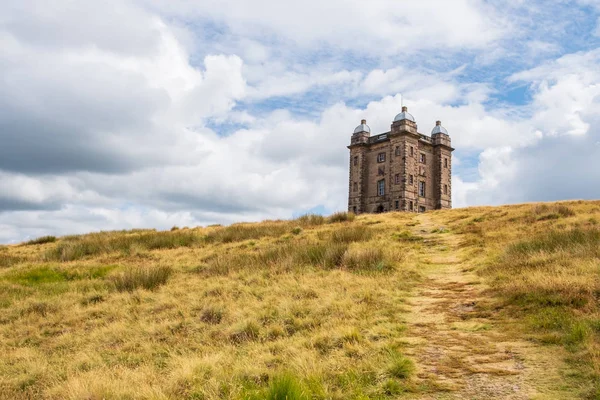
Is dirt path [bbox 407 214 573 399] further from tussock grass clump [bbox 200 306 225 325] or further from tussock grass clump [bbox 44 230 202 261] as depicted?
tussock grass clump [bbox 44 230 202 261]

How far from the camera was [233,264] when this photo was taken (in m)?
Result: 12.9

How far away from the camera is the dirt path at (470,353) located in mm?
4355

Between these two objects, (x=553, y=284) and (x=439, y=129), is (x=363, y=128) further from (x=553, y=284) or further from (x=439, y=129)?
(x=553, y=284)

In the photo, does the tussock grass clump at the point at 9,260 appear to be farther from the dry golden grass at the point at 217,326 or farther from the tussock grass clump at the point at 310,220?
the tussock grass clump at the point at 310,220

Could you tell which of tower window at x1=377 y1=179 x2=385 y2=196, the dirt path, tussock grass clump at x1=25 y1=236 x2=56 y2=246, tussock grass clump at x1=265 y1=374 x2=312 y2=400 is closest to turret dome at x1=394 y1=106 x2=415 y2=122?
tower window at x1=377 y1=179 x2=385 y2=196

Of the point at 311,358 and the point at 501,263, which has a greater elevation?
the point at 501,263

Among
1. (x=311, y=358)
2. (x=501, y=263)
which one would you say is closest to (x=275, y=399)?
(x=311, y=358)

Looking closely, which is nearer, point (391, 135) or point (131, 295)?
point (131, 295)

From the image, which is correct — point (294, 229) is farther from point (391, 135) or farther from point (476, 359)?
point (391, 135)

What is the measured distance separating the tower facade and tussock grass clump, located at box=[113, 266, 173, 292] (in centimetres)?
3553

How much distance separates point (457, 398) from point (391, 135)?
147 ft

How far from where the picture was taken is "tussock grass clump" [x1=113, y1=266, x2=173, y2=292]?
37.7 ft

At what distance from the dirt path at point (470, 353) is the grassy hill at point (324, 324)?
0.02 metres

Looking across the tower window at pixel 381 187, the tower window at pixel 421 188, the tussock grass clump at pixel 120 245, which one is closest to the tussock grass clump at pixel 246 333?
the tussock grass clump at pixel 120 245
